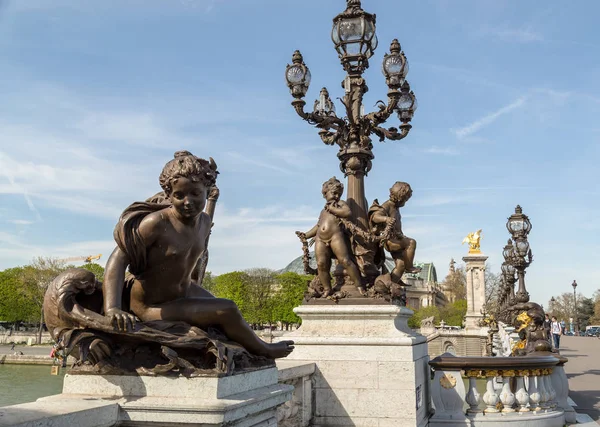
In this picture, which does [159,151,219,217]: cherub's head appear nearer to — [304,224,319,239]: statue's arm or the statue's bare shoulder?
the statue's bare shoulder

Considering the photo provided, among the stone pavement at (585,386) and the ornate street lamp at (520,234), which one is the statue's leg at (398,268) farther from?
the ornate street lamp at (520,234)

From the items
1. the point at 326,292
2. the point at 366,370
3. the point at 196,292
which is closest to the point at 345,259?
the point at 326,292

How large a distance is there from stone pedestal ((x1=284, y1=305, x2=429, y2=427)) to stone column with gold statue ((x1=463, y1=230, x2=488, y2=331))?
5340cm

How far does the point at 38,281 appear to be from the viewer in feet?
186

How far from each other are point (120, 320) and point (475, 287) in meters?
61.5

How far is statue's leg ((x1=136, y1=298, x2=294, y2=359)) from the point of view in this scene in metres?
3.29

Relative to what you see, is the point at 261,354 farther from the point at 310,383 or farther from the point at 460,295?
→ the point at 460,295

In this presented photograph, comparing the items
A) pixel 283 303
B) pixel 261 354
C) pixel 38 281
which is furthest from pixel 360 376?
pixel 283 303

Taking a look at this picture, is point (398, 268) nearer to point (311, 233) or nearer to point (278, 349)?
point (311, 233)

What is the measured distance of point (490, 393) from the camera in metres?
7.84

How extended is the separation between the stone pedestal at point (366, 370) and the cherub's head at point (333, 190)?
1.43 metres

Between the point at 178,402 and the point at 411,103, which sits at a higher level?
the point at 411,103

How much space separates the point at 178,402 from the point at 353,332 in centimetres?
460

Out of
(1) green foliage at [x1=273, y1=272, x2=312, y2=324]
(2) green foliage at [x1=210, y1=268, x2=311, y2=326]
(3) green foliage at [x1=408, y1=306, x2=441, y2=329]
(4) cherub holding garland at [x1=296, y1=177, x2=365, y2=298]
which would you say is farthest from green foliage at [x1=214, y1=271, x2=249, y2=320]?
(4) cherub holding garland at [x1=296, y1=177, x2=365, y2=298]
